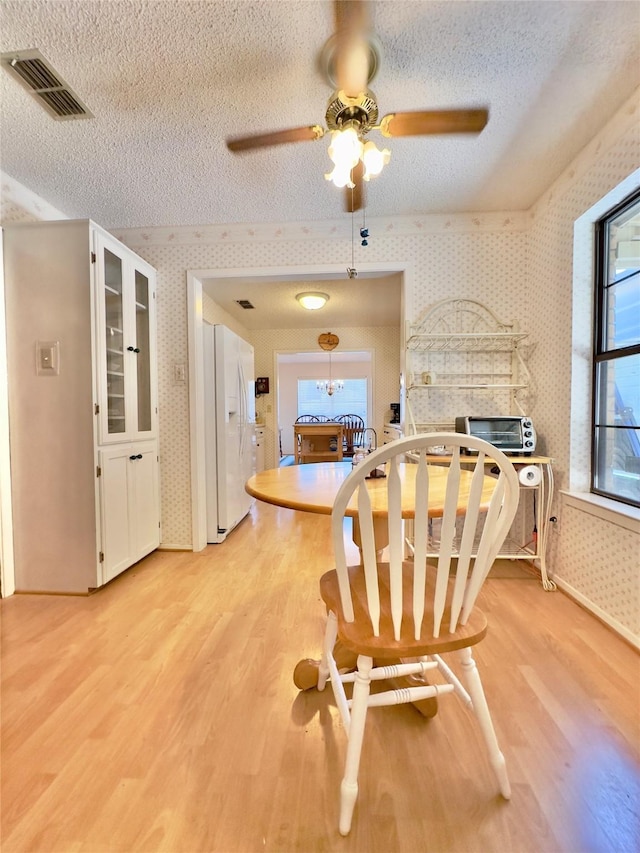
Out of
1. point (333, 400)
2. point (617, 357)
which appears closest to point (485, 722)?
point (617, 357)

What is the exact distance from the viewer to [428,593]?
1066 mm

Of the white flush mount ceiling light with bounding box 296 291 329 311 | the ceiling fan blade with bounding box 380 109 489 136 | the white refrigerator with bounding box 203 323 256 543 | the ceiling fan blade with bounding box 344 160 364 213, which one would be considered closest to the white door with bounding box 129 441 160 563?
the white refrigerator with bounding box 203 323 256 543

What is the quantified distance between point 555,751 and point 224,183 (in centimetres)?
303

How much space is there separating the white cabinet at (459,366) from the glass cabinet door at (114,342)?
77.8 inches

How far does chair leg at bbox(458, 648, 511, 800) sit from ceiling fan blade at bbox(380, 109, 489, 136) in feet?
5.88

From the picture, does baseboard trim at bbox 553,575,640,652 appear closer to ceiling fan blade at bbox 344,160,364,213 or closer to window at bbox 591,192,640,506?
window at bbox 591,192,640,506

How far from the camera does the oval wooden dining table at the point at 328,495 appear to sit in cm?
104

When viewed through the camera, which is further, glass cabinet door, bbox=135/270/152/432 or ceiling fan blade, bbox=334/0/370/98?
glass cabinet door, bbox=135/270/152/432

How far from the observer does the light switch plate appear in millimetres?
2021

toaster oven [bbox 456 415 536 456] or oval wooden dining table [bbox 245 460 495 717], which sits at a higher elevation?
toaster oven [bbox 456 415 536 456]

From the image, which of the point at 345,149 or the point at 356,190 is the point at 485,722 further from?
the point at 356,190

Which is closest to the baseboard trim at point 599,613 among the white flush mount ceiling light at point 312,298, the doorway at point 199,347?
the doorway at point 199,347

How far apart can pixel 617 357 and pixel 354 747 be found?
2145mm

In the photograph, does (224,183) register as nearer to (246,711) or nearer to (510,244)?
(510,244)
